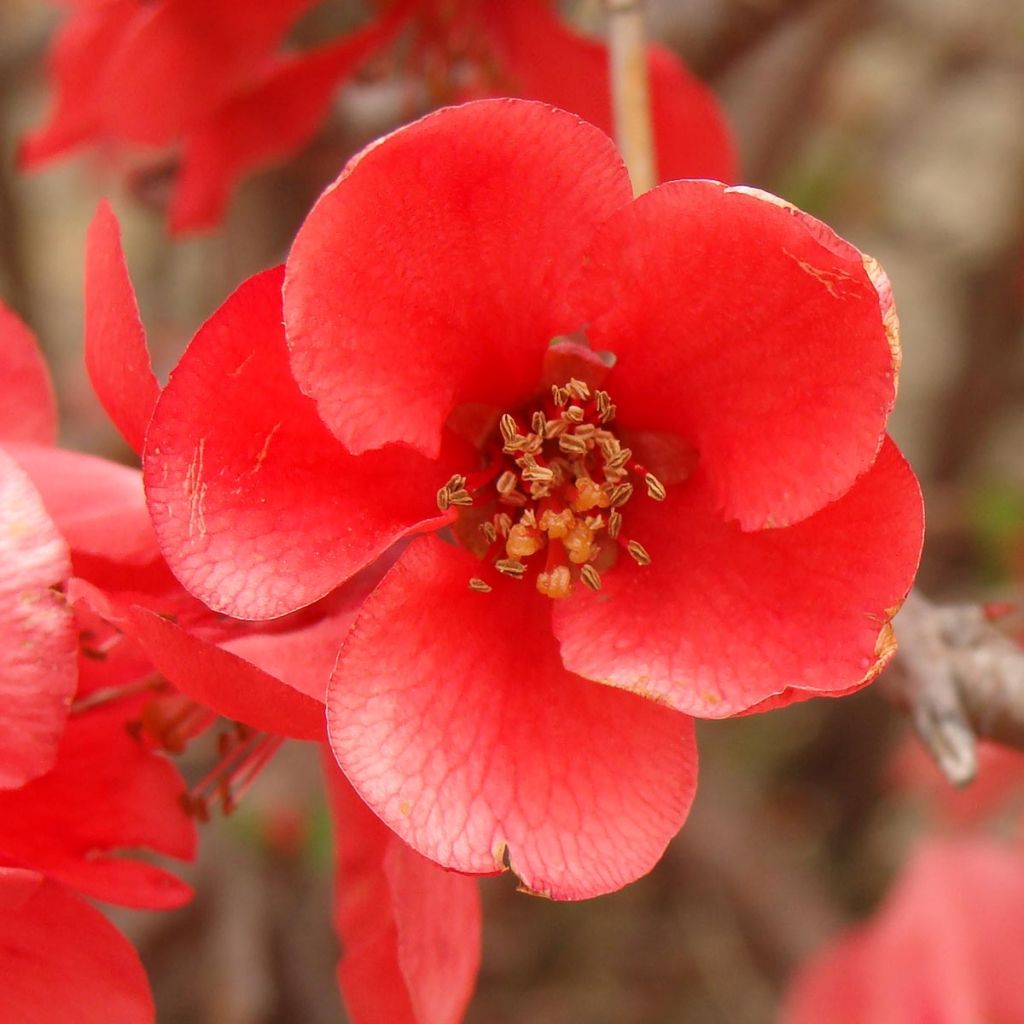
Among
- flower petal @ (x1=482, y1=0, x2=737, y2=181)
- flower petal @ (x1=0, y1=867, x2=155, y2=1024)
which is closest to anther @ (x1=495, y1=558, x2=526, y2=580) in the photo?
flower petal @ (x1=0, y1=867, x2=155, y2=1024)

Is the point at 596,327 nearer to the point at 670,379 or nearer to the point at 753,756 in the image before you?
the point at 670,379

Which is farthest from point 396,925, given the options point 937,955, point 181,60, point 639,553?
point 937,955

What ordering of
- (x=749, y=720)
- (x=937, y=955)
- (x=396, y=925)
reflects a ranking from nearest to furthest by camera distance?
1. (x=396, y=925)
2. (x=937, y=955)
3. (x=749, y=720)

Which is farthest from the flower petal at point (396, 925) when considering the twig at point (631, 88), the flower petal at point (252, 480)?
the twig at point (631, 88)

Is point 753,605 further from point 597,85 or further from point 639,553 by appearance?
point 597,85

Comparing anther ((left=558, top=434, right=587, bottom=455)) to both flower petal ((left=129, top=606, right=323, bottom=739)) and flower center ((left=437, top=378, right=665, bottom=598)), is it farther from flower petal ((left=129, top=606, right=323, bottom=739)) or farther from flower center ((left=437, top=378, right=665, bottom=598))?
flower petal ((left=129, top=606, right=323, bottom=739))

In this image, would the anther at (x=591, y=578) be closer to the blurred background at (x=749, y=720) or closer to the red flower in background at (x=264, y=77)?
the red flower in background at (x=264, y=77)

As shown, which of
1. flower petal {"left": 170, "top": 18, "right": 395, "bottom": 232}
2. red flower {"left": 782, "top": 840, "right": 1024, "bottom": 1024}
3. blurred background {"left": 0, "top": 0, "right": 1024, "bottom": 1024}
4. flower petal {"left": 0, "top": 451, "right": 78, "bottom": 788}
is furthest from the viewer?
blurred background {"left": 0, "top": 0, "right": 1024, "bottom": 1024}

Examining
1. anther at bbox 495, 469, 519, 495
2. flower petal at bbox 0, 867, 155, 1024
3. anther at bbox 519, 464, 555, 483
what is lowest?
flower petal at bbox 0, 867, 155, 1024
